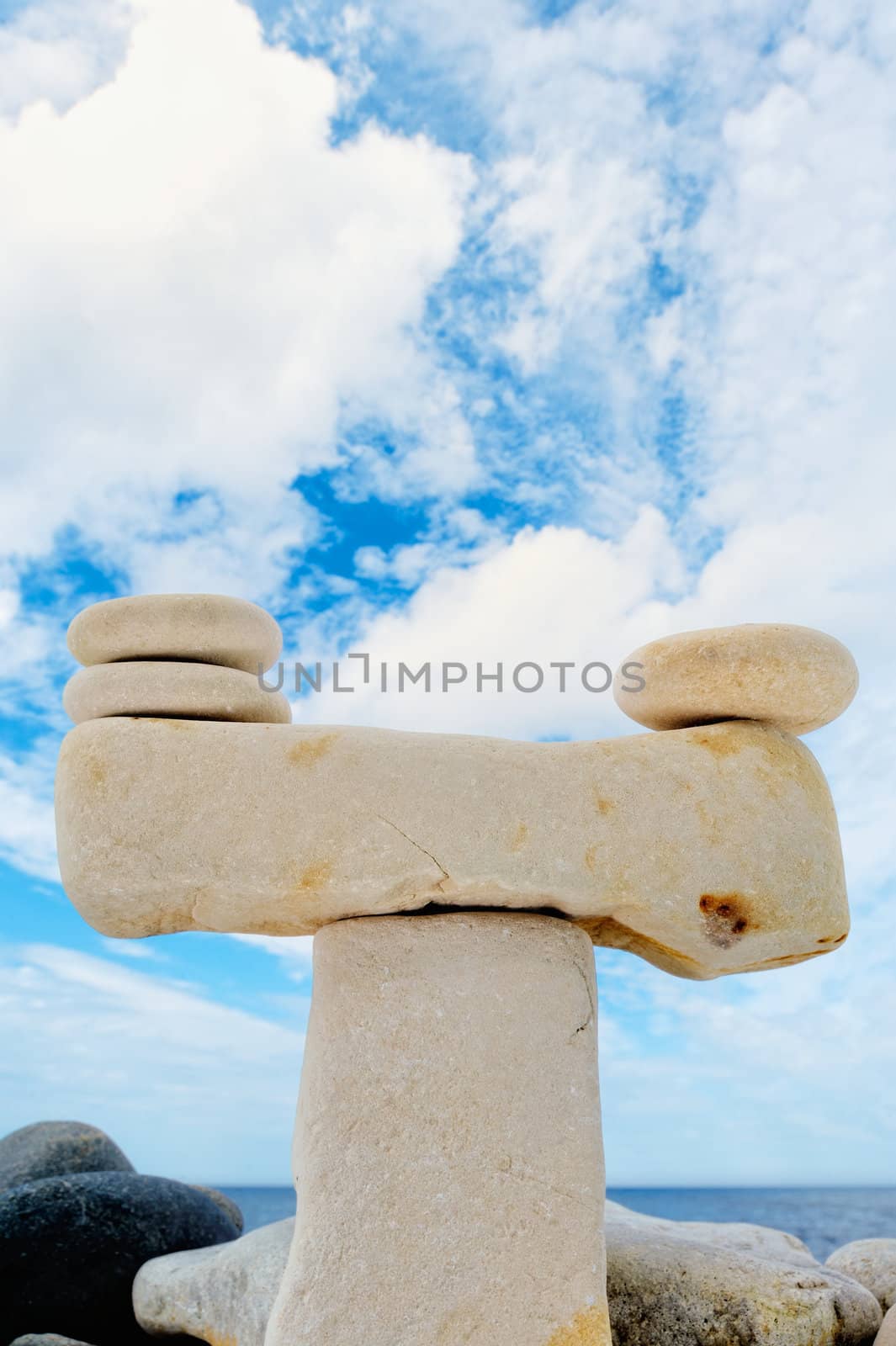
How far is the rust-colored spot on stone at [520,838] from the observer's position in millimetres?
3703

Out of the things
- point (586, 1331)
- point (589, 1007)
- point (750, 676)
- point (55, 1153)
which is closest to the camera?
point (586, 1331)

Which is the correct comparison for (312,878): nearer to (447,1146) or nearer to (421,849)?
(421,849)

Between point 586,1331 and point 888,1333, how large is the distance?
145cm

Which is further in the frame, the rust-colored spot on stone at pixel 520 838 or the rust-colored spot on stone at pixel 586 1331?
the rust-colored spot on stone at pixel 520 838

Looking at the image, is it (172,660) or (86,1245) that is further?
(86,1245)

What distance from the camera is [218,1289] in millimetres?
4574

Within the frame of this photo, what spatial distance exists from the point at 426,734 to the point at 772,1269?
255 centimetres

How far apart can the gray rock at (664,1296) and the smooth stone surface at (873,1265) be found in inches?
20.2

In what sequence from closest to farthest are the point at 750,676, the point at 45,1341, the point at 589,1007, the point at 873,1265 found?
the point at 589,1007, the point at 750,676, the point at 45,1341, the point at 873,1265

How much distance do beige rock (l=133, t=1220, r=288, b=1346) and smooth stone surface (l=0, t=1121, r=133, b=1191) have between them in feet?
5.75

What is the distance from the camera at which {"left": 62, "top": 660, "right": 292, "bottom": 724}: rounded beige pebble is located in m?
3.98

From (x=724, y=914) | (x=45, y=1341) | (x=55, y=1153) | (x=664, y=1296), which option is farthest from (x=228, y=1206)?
(x=724, y=914)

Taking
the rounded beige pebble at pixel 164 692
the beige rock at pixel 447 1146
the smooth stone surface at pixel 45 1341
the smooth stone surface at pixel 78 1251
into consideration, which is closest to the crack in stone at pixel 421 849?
the beige rock at pixel 447 1146

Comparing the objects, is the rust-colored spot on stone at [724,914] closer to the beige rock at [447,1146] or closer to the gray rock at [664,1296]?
the beige rock at [447,1146]
